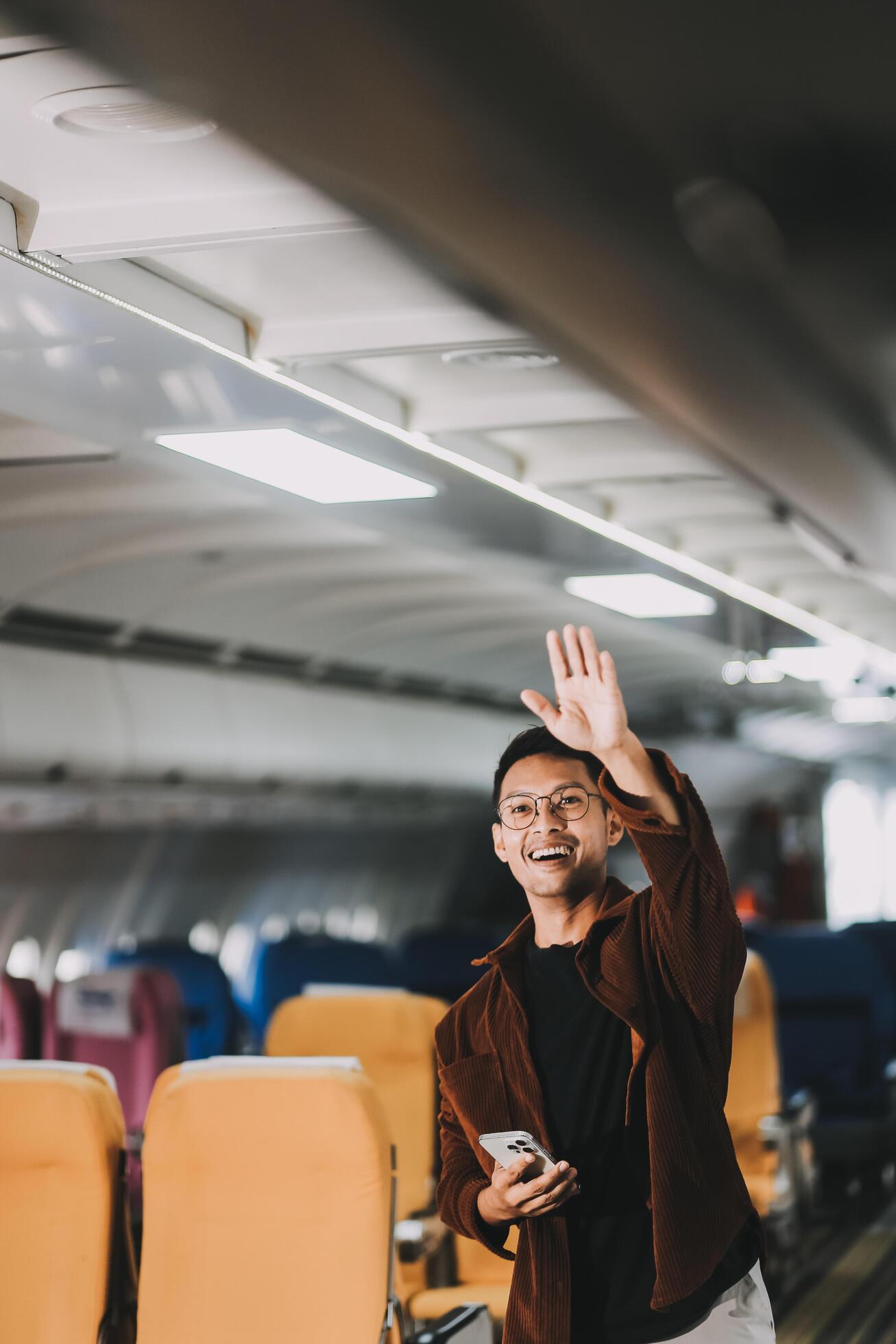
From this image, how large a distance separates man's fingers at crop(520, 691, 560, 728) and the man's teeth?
21 cm

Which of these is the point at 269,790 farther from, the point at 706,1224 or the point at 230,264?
the point at 706,1224

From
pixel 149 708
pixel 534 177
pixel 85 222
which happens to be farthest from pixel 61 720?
pixel 534 177

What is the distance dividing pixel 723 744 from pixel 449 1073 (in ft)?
48.1

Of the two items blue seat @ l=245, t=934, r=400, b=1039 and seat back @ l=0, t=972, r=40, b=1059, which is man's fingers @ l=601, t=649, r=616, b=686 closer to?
seat back @ l=0, t=972, r=40, b=1059

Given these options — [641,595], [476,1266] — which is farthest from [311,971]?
[476,1266]

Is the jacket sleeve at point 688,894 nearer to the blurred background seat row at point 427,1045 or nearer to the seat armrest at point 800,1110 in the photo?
the blurred background seat row at point 427,1045

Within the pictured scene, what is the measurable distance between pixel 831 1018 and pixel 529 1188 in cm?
667

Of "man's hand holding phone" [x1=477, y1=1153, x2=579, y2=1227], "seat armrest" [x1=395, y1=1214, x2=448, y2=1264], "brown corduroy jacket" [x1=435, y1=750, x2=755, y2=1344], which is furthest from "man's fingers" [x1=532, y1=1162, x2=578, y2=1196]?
"seat armrest" [x1=395, y1=1214, x2=448, y2=1264]

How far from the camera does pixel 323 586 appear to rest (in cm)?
→ 845

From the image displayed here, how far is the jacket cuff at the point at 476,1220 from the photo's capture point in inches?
103

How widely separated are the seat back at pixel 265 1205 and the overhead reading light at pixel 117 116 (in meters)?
2.07

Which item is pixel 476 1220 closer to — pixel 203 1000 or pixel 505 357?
pixel 505 357

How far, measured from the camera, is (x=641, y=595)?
802 cm

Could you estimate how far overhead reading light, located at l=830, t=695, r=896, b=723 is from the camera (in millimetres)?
15820
